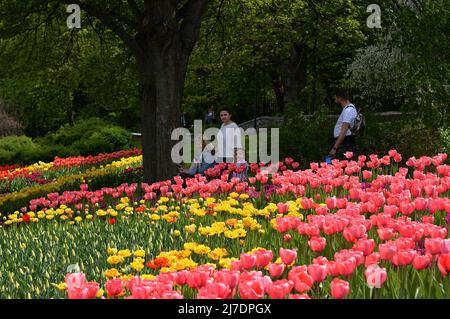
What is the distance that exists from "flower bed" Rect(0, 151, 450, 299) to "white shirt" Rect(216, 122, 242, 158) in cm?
240

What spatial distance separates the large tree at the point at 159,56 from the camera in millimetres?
11617

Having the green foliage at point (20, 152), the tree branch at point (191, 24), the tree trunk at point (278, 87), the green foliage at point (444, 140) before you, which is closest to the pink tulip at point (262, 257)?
the tree branch at point (191, 24)

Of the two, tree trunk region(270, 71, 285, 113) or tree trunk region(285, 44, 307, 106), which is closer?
tree trunk region(285, 44, 307, 106)

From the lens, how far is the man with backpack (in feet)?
32.0

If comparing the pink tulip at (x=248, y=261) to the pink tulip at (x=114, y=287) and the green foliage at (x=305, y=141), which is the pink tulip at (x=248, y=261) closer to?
the pink tulip at (x=114, y=287)

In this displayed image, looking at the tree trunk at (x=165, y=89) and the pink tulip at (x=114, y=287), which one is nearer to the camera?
the pink tulip at (x=114, y=287)

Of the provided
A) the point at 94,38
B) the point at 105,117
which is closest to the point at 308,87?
the point at 94,38

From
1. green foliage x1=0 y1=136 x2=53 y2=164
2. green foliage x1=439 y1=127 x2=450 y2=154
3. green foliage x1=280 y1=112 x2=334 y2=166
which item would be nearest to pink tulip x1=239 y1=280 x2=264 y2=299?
green foliage x1=280 y1=112 x2=334 y2=166

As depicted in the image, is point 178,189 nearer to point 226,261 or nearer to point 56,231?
point 56,231

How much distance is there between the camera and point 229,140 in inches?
409

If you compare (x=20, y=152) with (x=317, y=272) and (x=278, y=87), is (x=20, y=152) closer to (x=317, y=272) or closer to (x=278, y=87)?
(x=278, y=87)

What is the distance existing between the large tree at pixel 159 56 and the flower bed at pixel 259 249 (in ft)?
10.8

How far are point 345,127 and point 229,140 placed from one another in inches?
78.1

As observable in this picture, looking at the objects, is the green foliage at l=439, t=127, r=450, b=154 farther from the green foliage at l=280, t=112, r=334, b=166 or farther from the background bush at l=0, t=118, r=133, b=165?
the background bush at l=0, t=118, r=133, b=165
